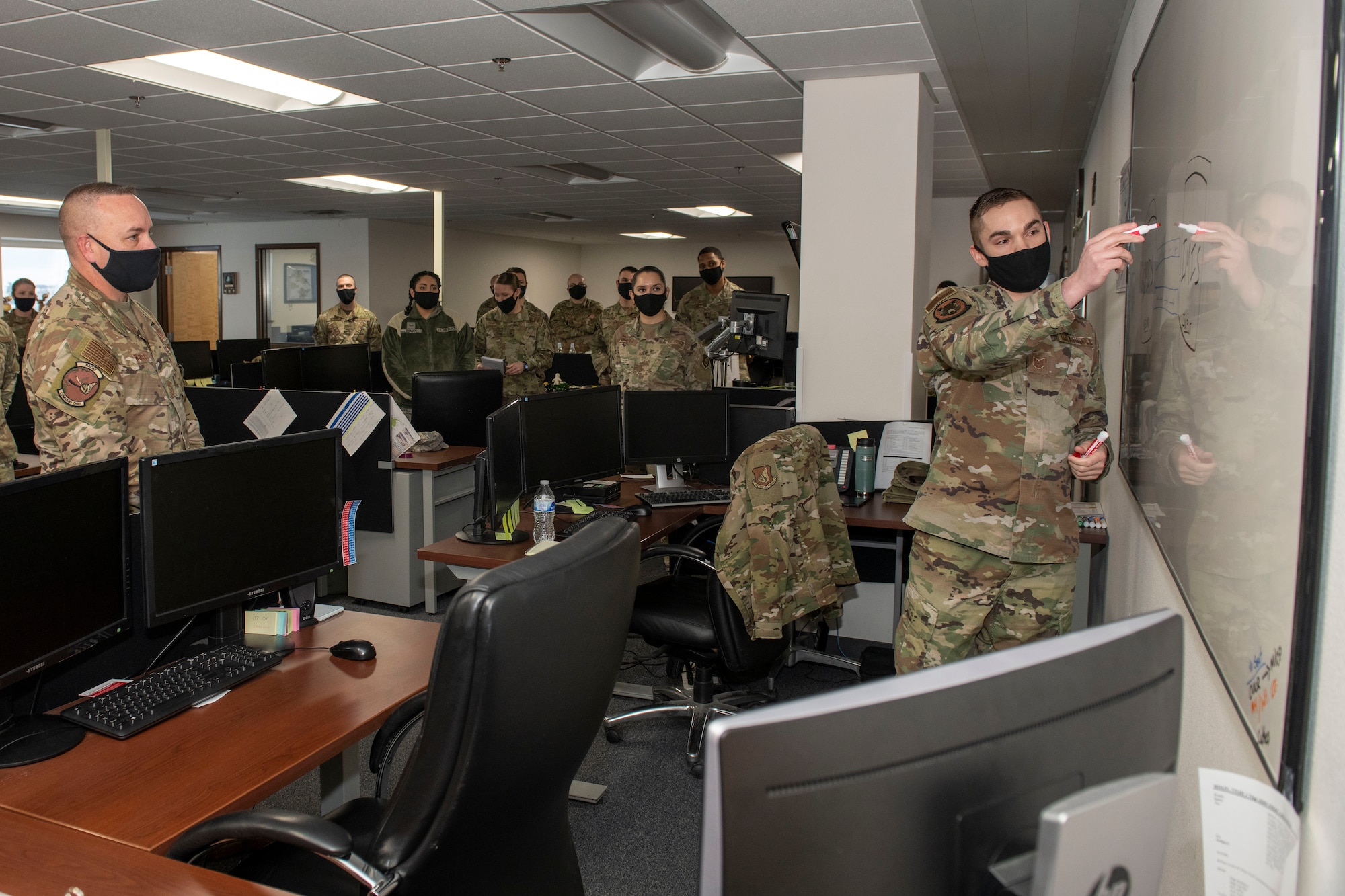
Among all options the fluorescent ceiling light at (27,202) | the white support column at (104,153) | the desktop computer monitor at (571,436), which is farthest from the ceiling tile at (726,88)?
the fluorescent ceiling light at (27,202)

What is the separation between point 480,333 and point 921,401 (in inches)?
163

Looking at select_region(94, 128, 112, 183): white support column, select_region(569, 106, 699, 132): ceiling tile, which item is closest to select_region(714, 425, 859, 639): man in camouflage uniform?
select_region(569, 106, 699, 132): ceiling tile

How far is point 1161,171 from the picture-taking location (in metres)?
1.83

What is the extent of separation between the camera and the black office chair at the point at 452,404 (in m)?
4.79

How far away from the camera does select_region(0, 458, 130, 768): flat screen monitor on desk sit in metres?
1.38

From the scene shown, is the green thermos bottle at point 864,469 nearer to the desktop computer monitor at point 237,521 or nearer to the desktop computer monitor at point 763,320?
the desktop computer monitor at point 763,320

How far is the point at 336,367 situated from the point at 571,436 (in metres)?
3.59

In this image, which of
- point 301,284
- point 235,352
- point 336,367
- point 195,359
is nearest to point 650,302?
point 336,367

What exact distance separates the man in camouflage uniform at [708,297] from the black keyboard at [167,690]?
5.44m

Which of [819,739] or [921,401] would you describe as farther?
[921,401]

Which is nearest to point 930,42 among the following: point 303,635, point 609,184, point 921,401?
point 921,401

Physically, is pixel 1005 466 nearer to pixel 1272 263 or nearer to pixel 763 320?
pixel 1272 263

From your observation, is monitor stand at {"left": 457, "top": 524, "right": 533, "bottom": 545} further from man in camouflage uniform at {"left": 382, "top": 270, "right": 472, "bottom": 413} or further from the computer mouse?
man in camouflage uniform at {"left": 382, "top": 270, "right": 472, "bottom": 413}

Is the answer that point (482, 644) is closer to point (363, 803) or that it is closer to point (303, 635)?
point (363, 803)
